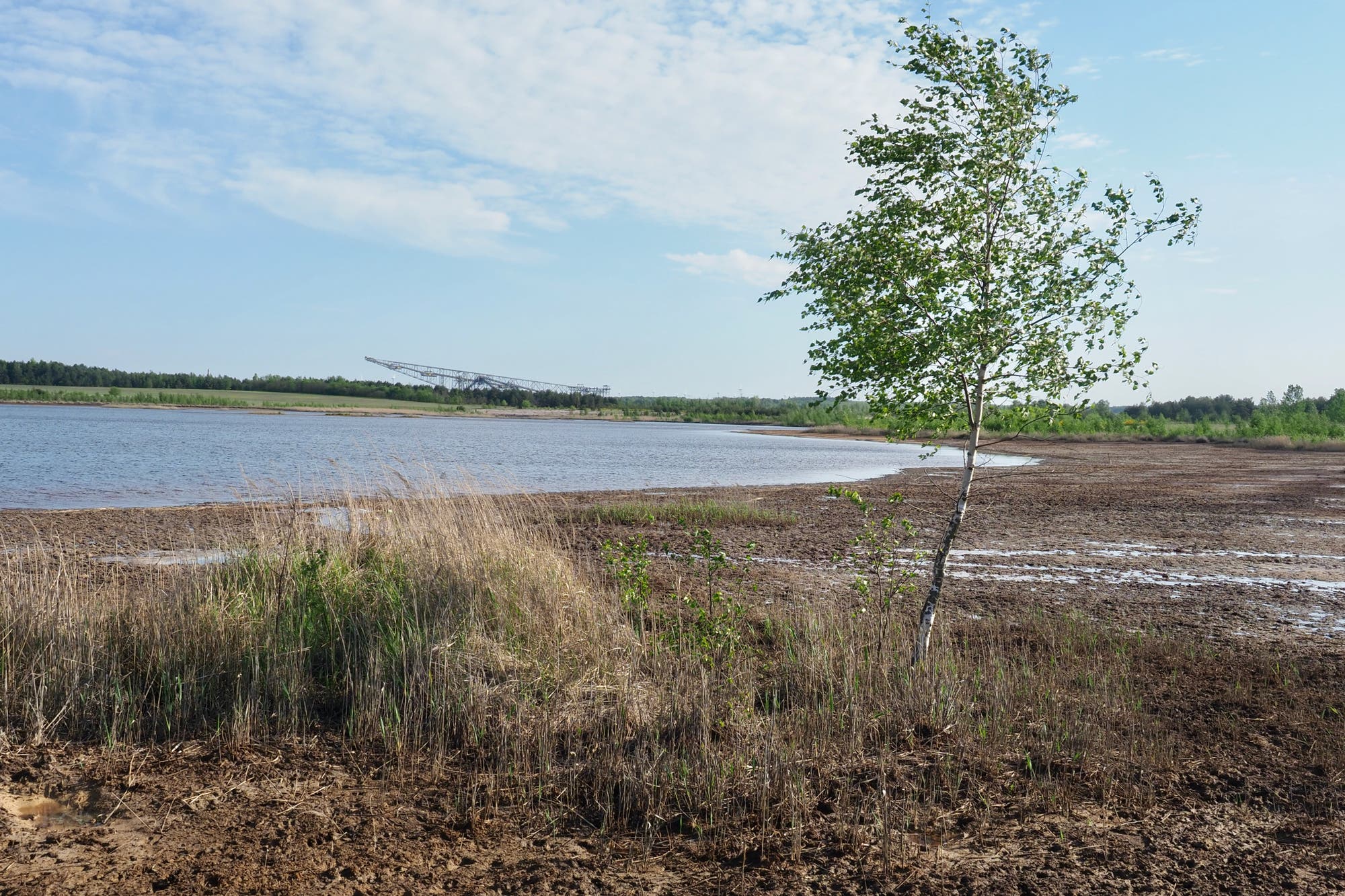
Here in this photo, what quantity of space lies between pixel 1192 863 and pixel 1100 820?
0.61 meters

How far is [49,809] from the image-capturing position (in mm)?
5254

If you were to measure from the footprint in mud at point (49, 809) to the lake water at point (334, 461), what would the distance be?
12.4 ft

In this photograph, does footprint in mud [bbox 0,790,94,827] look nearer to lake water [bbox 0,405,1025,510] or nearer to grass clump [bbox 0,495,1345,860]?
grass clump [bbox 0,495,1345,860]

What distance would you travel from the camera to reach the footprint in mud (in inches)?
200

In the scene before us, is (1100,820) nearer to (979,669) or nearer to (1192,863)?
(1192,863)

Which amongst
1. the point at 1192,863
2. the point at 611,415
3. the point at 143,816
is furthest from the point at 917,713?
the point at 611,415

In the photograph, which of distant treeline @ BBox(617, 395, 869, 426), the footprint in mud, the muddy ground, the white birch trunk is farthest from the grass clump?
distant treeline @ BBox(617, 395, 869, 426)

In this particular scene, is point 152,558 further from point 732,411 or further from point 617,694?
point 732,411

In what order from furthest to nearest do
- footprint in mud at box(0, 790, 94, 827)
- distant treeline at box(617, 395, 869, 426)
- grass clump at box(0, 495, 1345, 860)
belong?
→ 1. distant treeline at box(617, 395, 869, 426)
2. grass clump at box(0, 495, 1345, 860)
3. footprint in mud at box(0, 790, 94, 827)

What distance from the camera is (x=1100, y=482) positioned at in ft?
114

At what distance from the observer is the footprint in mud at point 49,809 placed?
5.09 metres

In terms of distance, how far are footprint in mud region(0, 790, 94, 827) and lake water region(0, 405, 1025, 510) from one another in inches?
149

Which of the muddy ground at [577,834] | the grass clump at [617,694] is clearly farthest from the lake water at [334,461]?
the muddy ground at [577,834]

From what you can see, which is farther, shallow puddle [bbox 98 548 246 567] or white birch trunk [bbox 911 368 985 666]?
shallow puddle [bbox 98 548 246 567]
